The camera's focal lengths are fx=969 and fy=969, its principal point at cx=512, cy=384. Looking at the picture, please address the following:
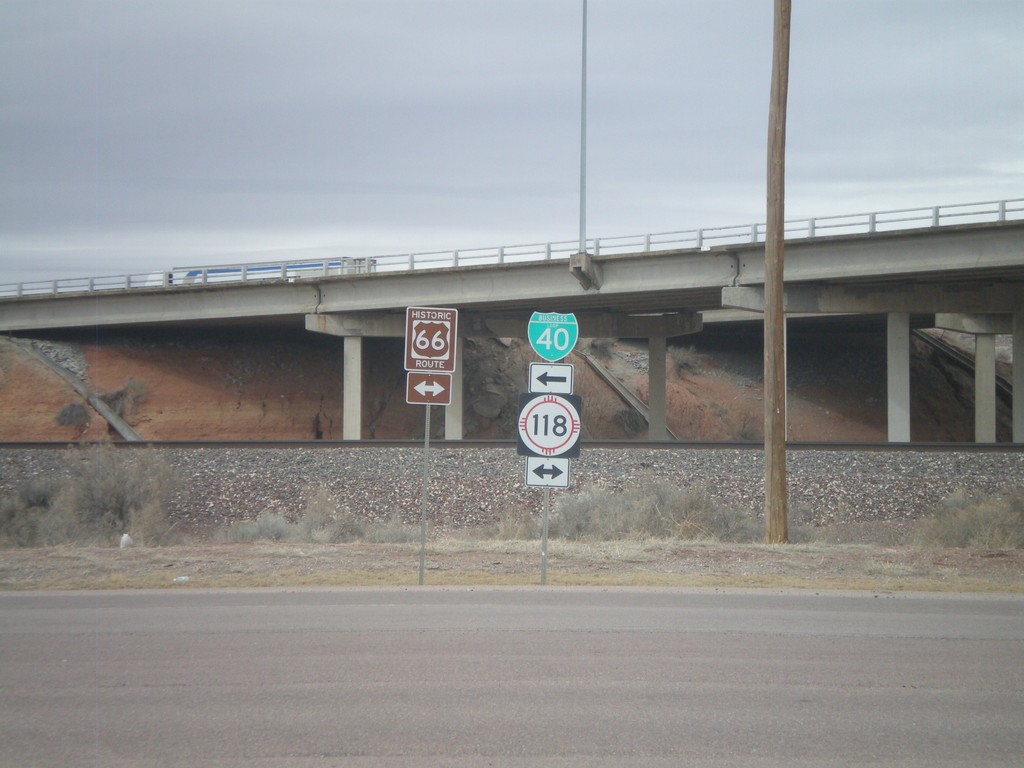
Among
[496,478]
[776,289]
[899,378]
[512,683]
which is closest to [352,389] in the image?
[496,478]

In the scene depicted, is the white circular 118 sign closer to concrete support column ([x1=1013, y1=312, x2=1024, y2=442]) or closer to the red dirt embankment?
concrete support column ([x1=1013, y1=312, x2=1024, y2=442])

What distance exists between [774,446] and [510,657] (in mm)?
12127

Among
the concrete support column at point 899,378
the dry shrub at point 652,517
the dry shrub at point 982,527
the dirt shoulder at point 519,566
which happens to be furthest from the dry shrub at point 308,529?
the concrete support column at point 899,378

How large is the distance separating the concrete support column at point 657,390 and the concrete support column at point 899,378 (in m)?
11.9

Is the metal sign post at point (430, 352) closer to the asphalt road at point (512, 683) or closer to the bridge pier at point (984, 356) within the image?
the asphalt road at point (512, 683)

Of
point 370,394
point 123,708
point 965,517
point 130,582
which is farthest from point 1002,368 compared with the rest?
point 123,708

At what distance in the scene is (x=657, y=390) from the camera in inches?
1991

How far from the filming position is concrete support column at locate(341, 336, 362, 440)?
46375mm

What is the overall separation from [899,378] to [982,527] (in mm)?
22585

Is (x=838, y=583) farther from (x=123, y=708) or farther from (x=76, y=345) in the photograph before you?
(x=76, y=345)

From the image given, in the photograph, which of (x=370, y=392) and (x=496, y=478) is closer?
(x=496, y=478)

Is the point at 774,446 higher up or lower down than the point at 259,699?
higher up

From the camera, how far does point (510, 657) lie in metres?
8.95

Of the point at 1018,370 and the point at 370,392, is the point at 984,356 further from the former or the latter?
the point at 370,392
